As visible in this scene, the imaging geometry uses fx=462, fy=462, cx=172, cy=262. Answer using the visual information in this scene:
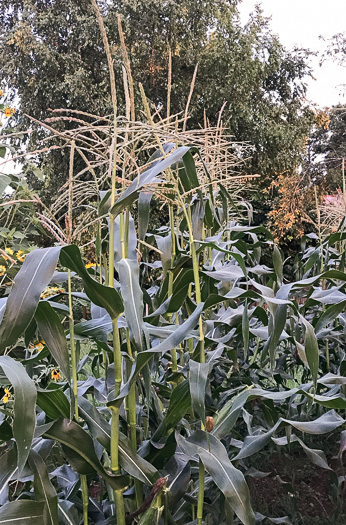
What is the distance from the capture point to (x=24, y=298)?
77 centimetres

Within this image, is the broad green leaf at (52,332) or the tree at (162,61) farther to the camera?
the tree at (162,61)

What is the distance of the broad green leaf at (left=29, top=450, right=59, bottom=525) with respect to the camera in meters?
0.94

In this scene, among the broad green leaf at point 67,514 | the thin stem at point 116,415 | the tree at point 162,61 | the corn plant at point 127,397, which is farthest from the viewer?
the tree at point 162,61

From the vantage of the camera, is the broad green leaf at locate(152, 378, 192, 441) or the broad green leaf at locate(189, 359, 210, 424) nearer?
the broad green leaf at locate(189, 359, 210, 424)

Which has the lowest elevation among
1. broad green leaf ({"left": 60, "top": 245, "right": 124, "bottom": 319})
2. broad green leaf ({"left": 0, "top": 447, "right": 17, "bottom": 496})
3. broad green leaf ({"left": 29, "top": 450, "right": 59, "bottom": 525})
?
broad green leaf ({"left": 29, "top": 450, "right": 59, "bottom": 525})

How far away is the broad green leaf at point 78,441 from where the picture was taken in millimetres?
956

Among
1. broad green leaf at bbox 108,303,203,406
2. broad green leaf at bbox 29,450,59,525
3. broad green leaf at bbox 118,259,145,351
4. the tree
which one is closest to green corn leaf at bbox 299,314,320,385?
broad green leaf at bbox 108,303,203,406

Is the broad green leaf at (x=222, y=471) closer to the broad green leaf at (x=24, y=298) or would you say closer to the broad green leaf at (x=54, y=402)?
the broad green leaf at (x=54, y=402)

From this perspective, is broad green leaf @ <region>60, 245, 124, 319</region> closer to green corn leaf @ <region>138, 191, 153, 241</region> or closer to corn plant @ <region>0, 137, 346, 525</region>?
corn plant @ <region>0, 137, 346, 525</region>

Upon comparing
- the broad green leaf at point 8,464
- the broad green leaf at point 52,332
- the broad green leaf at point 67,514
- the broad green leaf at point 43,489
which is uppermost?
the broad green leaf at point 52,332

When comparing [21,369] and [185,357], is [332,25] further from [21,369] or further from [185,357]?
[21,369]

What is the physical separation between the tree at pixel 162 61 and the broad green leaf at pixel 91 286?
32.2ft

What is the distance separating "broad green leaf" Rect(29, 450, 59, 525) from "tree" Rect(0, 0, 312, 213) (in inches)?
390

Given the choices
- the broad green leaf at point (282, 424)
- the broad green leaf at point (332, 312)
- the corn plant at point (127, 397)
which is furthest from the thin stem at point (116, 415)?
the broad green leaf at point (332, 312)
